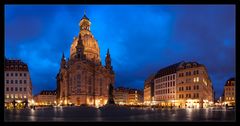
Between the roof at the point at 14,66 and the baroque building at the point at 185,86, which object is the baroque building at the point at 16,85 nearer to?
the roof at the point at 14,66

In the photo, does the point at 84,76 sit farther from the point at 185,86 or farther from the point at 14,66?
the point at 185,86

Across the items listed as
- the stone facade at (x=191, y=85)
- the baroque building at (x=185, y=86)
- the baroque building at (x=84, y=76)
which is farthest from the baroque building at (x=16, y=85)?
the stone facade at (x=191, y=85)

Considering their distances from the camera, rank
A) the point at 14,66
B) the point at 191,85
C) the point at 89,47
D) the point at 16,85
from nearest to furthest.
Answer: the point at 16,85, the point at 14,66, the point at 191,85, the point at 89,47

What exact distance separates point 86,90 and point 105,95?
Result: 1875 cm

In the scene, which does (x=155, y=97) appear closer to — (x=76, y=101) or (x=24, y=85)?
(x=76, y=101)

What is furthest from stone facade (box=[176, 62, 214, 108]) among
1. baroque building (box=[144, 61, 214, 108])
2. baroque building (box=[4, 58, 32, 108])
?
baroque building (box=[4, 58, 32, 108])

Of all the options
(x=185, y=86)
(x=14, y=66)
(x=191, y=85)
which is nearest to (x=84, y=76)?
(x=14, y=66)

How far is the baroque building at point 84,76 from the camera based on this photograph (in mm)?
160375

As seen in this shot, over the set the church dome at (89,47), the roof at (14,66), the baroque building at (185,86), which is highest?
the church dome at (89,47)

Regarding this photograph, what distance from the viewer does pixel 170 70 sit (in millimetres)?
128875

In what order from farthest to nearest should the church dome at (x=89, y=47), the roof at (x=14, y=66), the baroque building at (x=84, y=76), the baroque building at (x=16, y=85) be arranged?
the church dome at (x=89, y=47), the baroque building at (x=84, y=76), the roof at (x=14, y=66), the baroque building at (x=16, y=85)

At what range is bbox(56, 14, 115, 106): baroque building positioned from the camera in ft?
526

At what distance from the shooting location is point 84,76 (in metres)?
163

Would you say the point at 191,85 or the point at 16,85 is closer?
the point at 16,85
